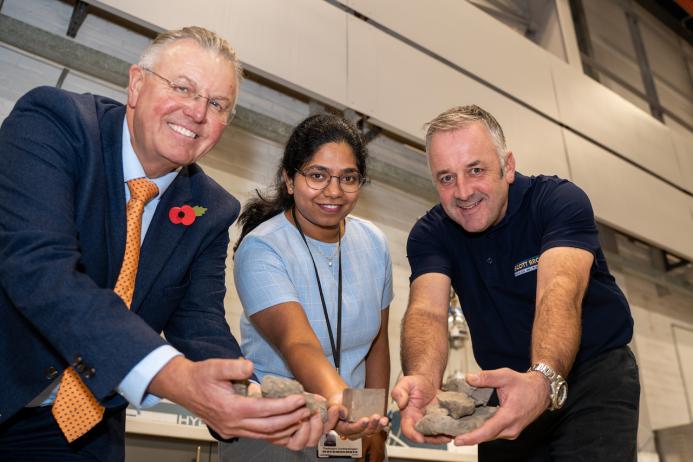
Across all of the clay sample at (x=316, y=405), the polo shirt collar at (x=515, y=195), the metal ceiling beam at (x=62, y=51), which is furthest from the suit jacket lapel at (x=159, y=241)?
the metal ceiling beam at (x=62, y=51)

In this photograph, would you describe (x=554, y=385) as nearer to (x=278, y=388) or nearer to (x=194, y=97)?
(x=278, y=388)

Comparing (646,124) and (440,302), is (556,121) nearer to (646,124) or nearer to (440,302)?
(646,124)

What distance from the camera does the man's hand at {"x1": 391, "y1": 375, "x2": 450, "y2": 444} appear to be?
145cm

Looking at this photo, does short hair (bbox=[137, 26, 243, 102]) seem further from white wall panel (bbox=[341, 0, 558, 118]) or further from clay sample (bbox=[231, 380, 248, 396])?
white wall panel (bbox=[341, 0, 558, 118])

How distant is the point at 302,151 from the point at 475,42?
12.7 feet

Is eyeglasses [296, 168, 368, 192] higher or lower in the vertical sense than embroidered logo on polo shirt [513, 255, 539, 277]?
higher

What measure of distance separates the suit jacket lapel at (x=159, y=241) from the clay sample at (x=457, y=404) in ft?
2.37

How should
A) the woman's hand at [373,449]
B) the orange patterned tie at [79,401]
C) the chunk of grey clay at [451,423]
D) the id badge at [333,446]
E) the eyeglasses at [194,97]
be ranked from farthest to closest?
the woman's hand at [373,449], the id badge at [333,446], the eyeglasses at [194,97], the chunk of grey clay at [451,423], the orange patterned tie at [79,401]

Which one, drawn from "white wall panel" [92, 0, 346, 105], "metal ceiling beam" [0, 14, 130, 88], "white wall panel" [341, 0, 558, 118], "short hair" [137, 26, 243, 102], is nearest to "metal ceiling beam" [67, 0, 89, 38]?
"metal ceiling beam" [0, 14, 130, 88]

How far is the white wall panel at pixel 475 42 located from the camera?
4.96m

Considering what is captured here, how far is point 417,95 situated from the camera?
15.4ft

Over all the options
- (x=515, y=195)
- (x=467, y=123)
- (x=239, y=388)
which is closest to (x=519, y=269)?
(x=515, y=195)

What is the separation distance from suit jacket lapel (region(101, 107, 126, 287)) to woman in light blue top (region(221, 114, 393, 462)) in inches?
20.6

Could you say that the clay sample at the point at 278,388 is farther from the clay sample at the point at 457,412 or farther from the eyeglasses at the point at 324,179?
the eyeglasses at the point at 324,179
